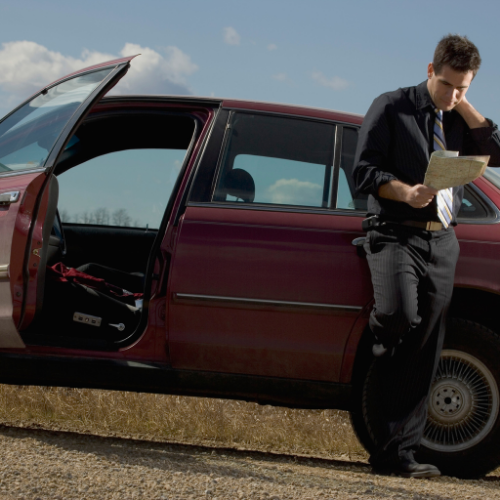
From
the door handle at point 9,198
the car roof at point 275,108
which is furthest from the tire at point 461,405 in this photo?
the door handle at point 9,198

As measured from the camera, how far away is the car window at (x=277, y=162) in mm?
3426

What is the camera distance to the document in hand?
2.67 metres

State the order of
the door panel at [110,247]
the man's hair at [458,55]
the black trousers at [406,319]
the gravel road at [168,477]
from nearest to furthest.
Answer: the gravel road at [168,477] → the man's hair at [458,55] → the black trousers at [406,319] → the door panel at [110,247]

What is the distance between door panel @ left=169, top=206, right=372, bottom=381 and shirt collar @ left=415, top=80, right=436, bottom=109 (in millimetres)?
670

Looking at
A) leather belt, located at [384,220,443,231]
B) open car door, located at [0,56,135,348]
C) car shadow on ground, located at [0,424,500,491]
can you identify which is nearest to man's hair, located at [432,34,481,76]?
leather belt, located at [384,220,443,231]

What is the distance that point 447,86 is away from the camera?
3027mm

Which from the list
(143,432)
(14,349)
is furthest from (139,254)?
(14,349)

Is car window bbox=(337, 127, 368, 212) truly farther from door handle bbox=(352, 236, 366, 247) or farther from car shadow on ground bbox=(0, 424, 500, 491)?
car shadow on ground bbox=(0, 424, 500, 491)

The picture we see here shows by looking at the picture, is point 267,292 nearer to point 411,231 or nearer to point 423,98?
point 411,231

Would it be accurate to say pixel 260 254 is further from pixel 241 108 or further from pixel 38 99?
pixel 38 99

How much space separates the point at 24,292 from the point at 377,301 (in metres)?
1.69

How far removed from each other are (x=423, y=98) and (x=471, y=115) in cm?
26

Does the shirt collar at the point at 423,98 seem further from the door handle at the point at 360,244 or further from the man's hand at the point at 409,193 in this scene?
the door handle at the point at 360,244

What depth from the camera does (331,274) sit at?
10.6 ft
